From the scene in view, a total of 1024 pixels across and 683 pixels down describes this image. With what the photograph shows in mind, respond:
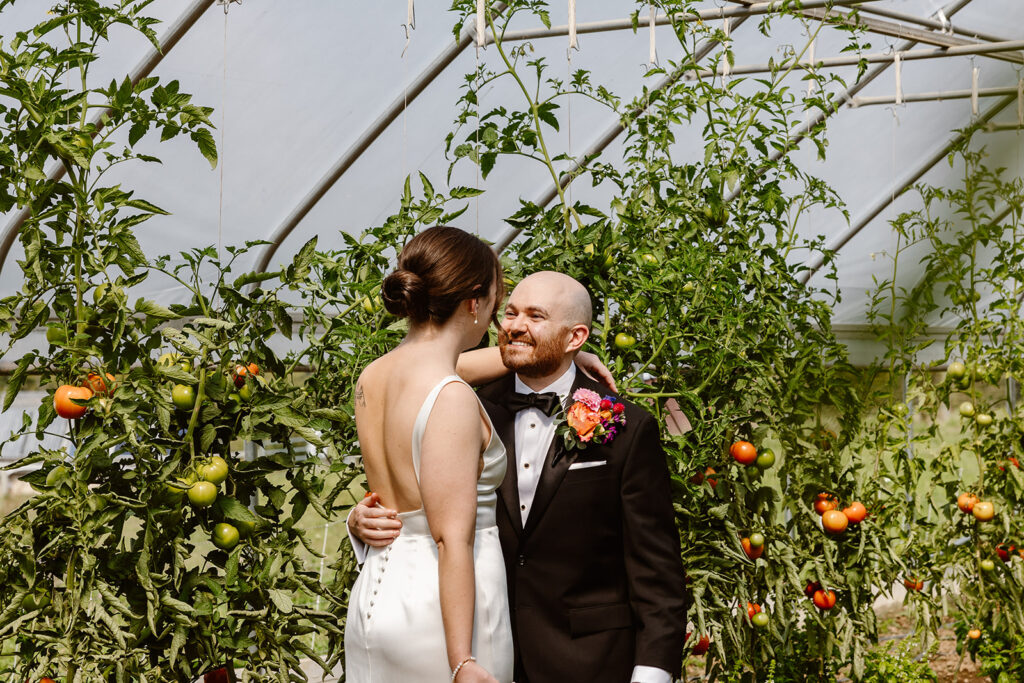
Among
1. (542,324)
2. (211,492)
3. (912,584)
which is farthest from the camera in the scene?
(912,584)

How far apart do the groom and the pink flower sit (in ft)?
0.24

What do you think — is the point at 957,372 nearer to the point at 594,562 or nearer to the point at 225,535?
the point at 594,562

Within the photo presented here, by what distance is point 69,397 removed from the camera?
1907mm

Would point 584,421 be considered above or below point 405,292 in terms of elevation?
below

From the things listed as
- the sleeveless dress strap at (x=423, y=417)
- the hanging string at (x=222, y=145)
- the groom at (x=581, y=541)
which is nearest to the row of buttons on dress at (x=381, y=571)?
the sleeveless dress strap at (x=423, y=417)

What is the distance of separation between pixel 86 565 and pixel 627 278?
1.28 metres

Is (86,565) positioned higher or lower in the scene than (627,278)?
lower

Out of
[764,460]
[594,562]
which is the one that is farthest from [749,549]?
[594,562]

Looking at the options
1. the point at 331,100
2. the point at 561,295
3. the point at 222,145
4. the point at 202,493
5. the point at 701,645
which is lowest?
the point at 701,645

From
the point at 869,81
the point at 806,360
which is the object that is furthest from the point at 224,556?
the point at 869,81

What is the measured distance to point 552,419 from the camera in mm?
1857

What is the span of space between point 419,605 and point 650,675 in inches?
19.3

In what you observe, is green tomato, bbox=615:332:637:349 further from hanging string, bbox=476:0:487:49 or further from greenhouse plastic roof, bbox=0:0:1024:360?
greenhouse plastic roof, bbox=0:0:1024:360

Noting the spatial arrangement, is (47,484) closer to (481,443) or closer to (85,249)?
(85,249)
